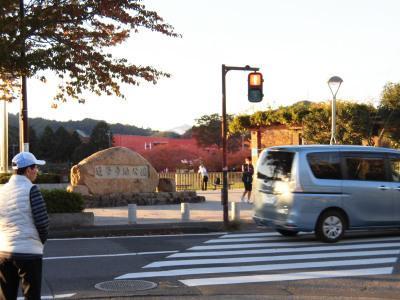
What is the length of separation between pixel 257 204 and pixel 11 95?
37.8 feet

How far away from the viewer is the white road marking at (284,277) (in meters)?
8.35

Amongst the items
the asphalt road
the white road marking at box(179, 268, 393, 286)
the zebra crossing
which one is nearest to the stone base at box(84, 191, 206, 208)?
the asphalt road

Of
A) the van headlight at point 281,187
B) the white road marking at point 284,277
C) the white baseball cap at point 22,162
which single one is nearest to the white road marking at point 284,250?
the van headlight at point 281,187

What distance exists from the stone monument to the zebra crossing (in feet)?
32.5

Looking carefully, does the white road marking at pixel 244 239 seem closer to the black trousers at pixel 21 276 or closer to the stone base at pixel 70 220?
the stone base at pixel 70 220

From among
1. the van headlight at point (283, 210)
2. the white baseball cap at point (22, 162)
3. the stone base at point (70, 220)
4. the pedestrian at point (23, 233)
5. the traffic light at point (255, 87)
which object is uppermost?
the traffic light at point (255, 87)

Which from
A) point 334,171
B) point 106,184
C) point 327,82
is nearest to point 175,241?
point 334,171

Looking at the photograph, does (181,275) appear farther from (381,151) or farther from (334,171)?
(381,151)

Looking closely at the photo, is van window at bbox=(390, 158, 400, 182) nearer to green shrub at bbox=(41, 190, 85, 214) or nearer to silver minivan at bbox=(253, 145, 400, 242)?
silver minivan at bbox=(253, 145, 400, 242)

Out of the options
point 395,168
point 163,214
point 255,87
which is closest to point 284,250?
point 395,168

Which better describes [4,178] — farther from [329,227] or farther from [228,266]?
[228,266]

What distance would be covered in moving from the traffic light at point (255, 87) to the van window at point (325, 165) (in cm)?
332

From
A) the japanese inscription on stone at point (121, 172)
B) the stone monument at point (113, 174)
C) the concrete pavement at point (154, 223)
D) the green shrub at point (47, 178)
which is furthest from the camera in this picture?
the green shrub at point (47, 178)

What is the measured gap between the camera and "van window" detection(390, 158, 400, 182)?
12.9m
